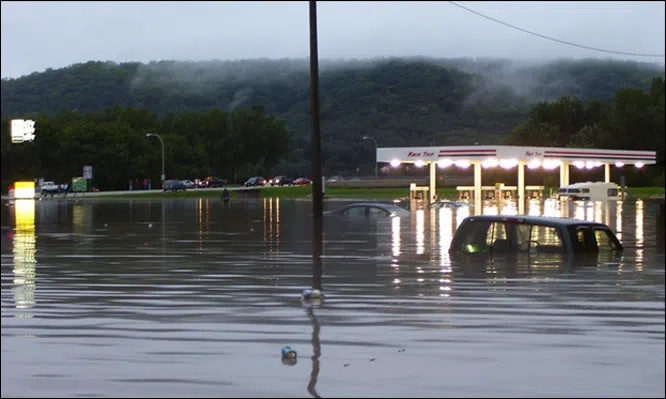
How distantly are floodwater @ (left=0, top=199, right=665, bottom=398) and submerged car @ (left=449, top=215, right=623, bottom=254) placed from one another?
384mm

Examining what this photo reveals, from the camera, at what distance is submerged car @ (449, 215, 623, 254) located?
695 inches

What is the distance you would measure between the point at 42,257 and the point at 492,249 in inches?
395

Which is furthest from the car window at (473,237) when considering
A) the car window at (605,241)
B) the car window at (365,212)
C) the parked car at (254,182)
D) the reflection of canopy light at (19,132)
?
the parked car at (254,182)

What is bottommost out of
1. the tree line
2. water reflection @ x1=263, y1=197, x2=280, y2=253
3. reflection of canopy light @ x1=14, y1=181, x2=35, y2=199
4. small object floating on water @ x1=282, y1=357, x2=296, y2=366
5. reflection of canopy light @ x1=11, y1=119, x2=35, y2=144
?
water reflection @ x1=263, y1=197, x2=280, y2=253

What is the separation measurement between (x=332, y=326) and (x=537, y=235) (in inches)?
295

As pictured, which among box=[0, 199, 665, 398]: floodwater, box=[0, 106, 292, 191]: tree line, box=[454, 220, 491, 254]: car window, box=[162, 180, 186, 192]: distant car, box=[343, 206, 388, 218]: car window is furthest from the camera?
box=[0, 106, 292, 191]: tree line

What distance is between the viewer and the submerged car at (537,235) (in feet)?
57.9

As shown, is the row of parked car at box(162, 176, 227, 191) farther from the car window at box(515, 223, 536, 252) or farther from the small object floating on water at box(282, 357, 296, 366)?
the small object floating on water at box(282, 357, 296, 366)

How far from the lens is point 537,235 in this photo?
58.8ft

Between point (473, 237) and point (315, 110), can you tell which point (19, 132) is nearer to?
point (473, 237)

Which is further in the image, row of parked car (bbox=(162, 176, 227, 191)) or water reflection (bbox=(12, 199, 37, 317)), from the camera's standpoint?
row of parked car (bbox=(162, 176, 227, 191))

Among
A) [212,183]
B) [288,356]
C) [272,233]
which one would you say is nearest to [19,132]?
[288,356]

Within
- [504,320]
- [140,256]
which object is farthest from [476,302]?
[140,256]

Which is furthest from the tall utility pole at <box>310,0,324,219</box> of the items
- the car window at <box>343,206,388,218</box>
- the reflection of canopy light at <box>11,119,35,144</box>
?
the reflection of canopy light at <box>11,119,35,144</box>
